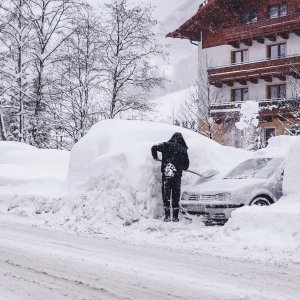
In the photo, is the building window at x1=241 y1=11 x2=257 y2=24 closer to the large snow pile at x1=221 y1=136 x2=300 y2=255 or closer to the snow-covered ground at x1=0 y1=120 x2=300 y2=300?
the snow-covered ground at x1=0 y1=120 x2=300 y2=300

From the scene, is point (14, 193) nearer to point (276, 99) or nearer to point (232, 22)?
point (276, 99)

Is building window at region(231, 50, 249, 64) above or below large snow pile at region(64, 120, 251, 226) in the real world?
above

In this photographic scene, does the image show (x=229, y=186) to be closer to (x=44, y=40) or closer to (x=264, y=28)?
(x=44, y=40)

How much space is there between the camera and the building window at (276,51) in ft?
110

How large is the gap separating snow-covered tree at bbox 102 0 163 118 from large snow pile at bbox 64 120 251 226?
15.3 meters

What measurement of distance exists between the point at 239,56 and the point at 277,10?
13.0 feet

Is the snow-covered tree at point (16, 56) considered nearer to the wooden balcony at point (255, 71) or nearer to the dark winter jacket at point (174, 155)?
the wooden balcony at point (255, 71)

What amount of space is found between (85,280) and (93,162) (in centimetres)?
665

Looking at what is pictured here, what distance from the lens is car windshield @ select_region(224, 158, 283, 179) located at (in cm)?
1064

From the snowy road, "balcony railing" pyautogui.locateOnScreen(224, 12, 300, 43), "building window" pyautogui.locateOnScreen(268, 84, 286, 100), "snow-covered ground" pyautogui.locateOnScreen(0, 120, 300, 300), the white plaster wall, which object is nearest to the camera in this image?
the snowy road

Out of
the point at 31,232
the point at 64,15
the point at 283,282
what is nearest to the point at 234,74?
the point at 64,15

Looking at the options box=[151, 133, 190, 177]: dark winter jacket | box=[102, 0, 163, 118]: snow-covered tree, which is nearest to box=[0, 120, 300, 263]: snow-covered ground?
box=[151, 133, 190, 177]: dark winter jacket

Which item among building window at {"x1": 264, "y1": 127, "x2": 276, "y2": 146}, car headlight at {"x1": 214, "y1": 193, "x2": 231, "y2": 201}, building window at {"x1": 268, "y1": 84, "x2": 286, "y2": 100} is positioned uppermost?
building window at {"x1": 268, "y1": 84, "x2": 286, "y2": 100}

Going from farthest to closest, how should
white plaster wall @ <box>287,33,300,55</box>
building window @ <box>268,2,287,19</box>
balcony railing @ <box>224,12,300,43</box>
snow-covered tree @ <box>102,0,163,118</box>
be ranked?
building window @ <box>268,2,287,19</box>, white plaster wall @ <box>287,33,300,55</box>, balcony railing @ <box>224,12,300,43</box>, snow-covered tree @ <box>102,0,163,118</box>
